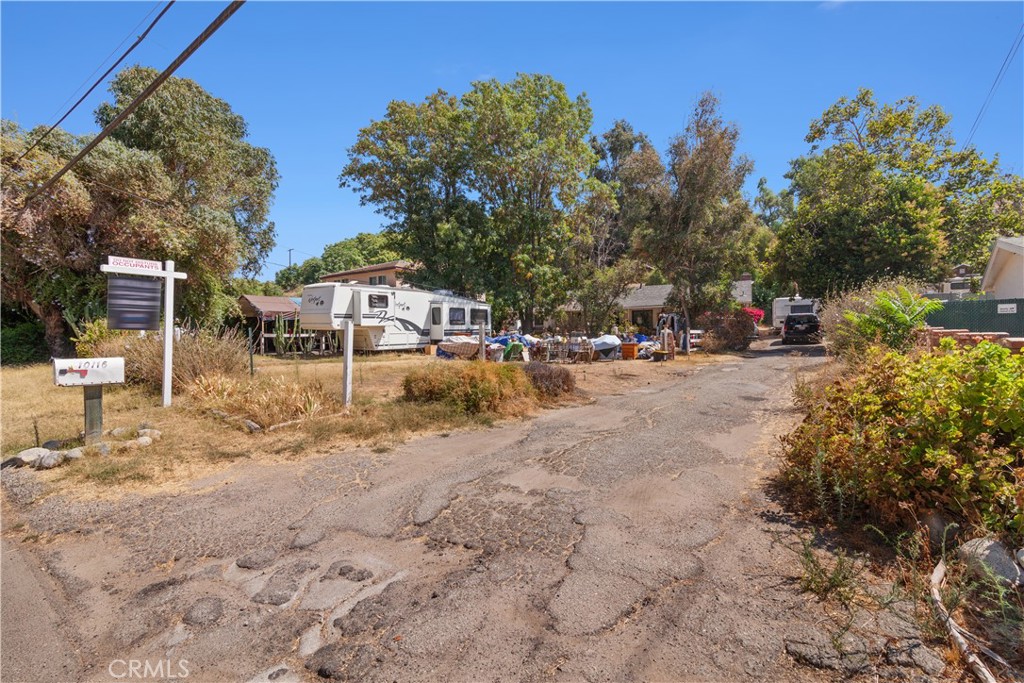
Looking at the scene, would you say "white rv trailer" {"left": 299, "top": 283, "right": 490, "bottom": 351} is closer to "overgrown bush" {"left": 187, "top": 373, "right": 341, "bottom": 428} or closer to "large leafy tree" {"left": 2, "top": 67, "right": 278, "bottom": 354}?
"large leafy tree" {"left": 2, "top": 67, "right": 278, "bottom": 354}

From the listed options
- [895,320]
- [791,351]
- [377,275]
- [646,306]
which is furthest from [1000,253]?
[377,275]

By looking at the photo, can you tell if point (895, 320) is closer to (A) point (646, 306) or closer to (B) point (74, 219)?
(B) point (74, 219)

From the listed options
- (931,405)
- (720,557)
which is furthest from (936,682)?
(931,405)

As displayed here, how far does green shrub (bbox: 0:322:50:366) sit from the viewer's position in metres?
19.0

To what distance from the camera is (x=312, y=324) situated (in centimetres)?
1878

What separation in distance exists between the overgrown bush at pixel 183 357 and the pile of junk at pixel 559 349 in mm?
7039

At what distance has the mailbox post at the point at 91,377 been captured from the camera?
619 cm

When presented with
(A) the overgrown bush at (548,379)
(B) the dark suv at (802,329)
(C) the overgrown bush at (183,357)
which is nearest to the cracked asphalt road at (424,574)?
(A) the overgrown bush at (548,379)

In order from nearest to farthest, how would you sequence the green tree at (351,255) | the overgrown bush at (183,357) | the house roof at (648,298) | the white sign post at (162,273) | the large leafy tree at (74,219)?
the white sign post at (162,273) → the overgrown bush at (183,357) → the large leafy tree at (74,219) → the house roof at (648,298) → the green tree at (351,255)

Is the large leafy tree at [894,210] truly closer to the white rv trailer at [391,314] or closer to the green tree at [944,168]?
the green tree at [944,168]

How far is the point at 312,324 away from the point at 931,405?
60.1ft

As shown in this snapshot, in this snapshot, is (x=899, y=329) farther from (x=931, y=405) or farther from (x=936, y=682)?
(x=936, y=682)

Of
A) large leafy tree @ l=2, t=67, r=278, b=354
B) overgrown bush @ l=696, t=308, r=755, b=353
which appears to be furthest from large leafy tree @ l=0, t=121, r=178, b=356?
overgrown bush @ l=696, t=308, r=755, b=353

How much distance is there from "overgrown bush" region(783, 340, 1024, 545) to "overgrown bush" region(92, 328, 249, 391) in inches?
402
